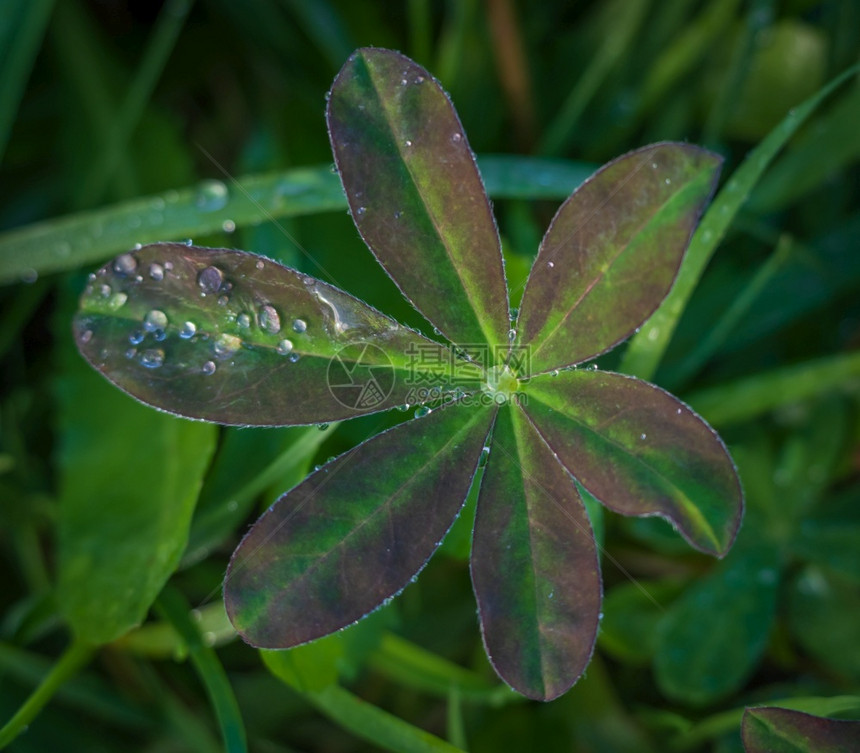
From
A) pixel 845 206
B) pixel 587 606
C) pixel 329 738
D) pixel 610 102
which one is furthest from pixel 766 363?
pixel 329 738

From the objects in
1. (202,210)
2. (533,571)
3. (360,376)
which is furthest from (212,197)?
(533,571)

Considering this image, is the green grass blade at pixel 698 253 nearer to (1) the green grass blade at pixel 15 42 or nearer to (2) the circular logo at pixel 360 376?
(2) the circular logo at pixel 360 376

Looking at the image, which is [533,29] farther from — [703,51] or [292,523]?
[292,523]

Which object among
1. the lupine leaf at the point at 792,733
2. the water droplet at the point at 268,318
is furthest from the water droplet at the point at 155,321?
the lupine leaf at the point at 792,733

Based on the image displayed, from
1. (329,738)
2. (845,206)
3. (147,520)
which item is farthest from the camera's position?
(845,206)

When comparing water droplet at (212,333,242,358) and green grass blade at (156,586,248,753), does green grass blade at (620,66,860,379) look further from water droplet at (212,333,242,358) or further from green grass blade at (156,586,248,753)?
green grass blade at (156,586,248,753)
